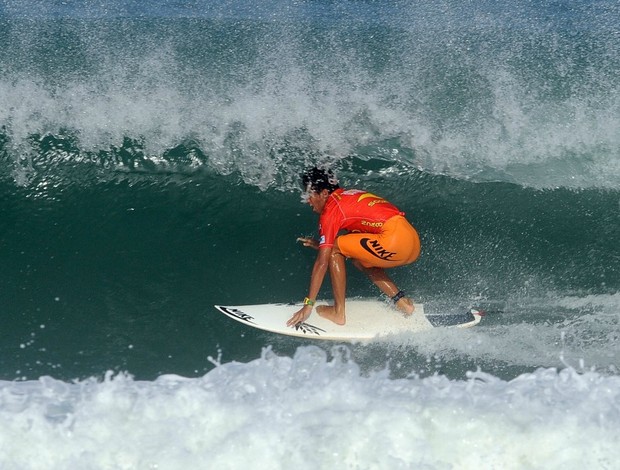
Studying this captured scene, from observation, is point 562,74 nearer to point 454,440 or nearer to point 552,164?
point 552,164

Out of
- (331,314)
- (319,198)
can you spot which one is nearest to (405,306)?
(331,314)

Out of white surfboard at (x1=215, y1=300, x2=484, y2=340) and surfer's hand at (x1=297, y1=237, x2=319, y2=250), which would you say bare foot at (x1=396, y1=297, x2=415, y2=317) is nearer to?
white surfboard at (x1=215, y1=300, x2=484, y2=340)

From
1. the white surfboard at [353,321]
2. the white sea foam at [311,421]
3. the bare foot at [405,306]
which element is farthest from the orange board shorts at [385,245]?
the white sea foam at [311,421]

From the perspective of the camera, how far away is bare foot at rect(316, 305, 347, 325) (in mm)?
6324

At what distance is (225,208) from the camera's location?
7188 millimetres

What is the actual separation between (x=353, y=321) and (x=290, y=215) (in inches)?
49.9

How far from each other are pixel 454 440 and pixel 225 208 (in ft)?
10.4

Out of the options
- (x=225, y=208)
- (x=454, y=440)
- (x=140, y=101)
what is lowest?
(x=454, y=440)

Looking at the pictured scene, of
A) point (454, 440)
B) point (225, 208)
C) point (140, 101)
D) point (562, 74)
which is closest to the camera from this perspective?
point (454, 440)

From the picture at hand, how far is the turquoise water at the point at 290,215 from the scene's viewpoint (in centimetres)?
515

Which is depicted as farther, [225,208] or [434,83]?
[434,83]

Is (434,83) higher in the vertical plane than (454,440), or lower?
higher

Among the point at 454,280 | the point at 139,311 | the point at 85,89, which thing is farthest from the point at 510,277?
Result: the point at 85,89

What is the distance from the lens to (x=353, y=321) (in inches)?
252
